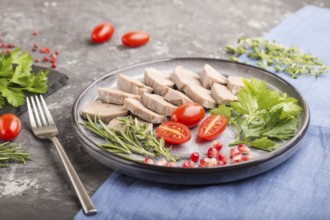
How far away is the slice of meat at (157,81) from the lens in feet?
12.5

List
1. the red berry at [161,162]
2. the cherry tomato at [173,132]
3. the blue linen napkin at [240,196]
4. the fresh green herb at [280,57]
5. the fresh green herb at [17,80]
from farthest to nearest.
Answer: the fresh green herb at [280,57] < the fresh green herb at [17,80] < the cherry tomato at [173,132] < the red berry at [161,162] < the blue linen napkin at [240,196]

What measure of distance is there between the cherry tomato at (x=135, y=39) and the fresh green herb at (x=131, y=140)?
5.97 ft

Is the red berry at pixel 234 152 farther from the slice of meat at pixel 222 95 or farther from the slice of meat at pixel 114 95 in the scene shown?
the slice of meat at pixel 114 95

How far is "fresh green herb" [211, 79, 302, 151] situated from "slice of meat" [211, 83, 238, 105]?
4.2 inches

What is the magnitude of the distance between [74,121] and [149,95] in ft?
1.77

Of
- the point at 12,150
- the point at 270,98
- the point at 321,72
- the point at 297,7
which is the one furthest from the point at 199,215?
the point at 297,7

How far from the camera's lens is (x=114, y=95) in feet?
12.1

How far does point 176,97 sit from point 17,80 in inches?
48.6

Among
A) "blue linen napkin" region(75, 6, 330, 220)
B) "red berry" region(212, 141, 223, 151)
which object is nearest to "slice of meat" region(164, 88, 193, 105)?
"red berry" region(212, 141, 223, 151)

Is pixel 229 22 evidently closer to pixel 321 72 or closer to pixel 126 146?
pixel 321 72

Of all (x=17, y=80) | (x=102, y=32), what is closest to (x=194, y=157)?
(x=17, y=80)

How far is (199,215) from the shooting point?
281 cm

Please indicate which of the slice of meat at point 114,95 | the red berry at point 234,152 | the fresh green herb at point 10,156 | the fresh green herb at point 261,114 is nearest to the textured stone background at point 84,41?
the fresh green herb at point 10,156

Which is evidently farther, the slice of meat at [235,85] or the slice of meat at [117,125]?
the slice of meat at [235,85]
